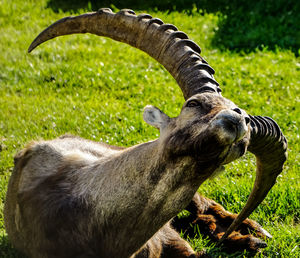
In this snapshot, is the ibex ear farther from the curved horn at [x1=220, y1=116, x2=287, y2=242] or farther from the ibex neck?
the curved horn at [x1=220, y1=116, x2=287, y2=242]

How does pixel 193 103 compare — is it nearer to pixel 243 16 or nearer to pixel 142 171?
pixel 142 171

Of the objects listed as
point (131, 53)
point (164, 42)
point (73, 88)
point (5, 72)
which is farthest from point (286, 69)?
point (164, 42)

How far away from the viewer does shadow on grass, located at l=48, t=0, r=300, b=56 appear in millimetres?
10242

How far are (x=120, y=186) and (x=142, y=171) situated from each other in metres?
0.28

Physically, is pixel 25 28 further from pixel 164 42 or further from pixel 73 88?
pixel 164 42

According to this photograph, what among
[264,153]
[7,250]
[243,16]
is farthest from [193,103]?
[243,16]

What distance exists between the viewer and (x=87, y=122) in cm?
734

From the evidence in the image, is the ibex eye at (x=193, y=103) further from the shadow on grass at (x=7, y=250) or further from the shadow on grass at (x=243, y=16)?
the shadow on grass at (x=243, y=16)

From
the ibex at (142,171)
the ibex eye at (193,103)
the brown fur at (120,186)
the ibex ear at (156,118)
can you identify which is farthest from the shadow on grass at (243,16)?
the ibex eye at (193,103)

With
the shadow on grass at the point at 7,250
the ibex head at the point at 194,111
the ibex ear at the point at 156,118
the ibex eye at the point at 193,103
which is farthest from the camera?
the shadow on grass at the point at 7,250

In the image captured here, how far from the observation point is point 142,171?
3.58 m

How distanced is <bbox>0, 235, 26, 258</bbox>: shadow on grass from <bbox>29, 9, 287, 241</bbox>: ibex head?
1.94 metres

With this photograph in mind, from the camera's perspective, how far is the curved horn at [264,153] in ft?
12.5

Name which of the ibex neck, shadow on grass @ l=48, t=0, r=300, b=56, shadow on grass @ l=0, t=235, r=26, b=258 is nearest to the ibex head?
the ibex neck
